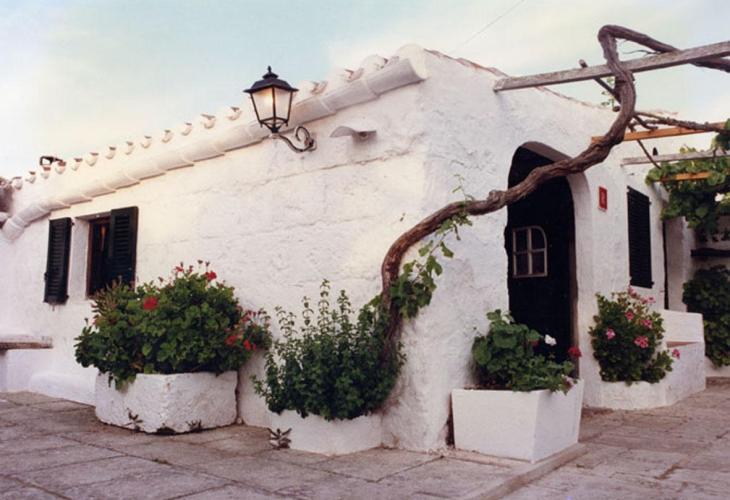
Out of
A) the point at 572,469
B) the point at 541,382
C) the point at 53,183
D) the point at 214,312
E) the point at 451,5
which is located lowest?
the point at 572,469

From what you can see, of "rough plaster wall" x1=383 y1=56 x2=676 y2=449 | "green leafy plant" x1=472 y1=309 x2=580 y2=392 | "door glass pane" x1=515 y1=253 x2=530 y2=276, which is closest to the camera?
"green leafy plant" x1=472 y1=309 x2=580 y2=392

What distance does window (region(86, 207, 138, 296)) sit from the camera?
23.1 ft

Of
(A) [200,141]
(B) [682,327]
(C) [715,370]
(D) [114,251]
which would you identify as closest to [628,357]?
(B) [682,327]

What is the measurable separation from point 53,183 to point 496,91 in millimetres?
5937

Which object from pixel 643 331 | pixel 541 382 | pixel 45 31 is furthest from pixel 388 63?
pixel 45 31

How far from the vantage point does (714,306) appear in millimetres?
9266

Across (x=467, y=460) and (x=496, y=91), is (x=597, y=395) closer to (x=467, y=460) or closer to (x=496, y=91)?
(x=467, y=460)

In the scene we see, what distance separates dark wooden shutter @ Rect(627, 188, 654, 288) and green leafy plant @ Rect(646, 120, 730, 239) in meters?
0.50

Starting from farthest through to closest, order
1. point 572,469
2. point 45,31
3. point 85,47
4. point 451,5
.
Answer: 1. point 85,47
2. point 45,31
3. point 451,5
4. point 572,469

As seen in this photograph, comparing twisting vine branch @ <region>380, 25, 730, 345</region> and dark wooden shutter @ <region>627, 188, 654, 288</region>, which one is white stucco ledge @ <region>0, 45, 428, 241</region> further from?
dark wooden shutter @ <region>627, 188, 654, 288</region>

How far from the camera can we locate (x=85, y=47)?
7.54m

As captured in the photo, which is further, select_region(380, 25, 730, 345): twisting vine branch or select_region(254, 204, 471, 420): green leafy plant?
select_region(380, 25, 730, 345): twisting vine branch

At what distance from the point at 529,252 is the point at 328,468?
4.60 metres

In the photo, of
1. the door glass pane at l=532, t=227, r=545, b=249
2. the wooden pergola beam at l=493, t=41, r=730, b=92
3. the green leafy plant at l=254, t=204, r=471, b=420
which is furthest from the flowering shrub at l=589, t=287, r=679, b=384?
the green leafy plant at l=254, t=204, r=471, b=420
